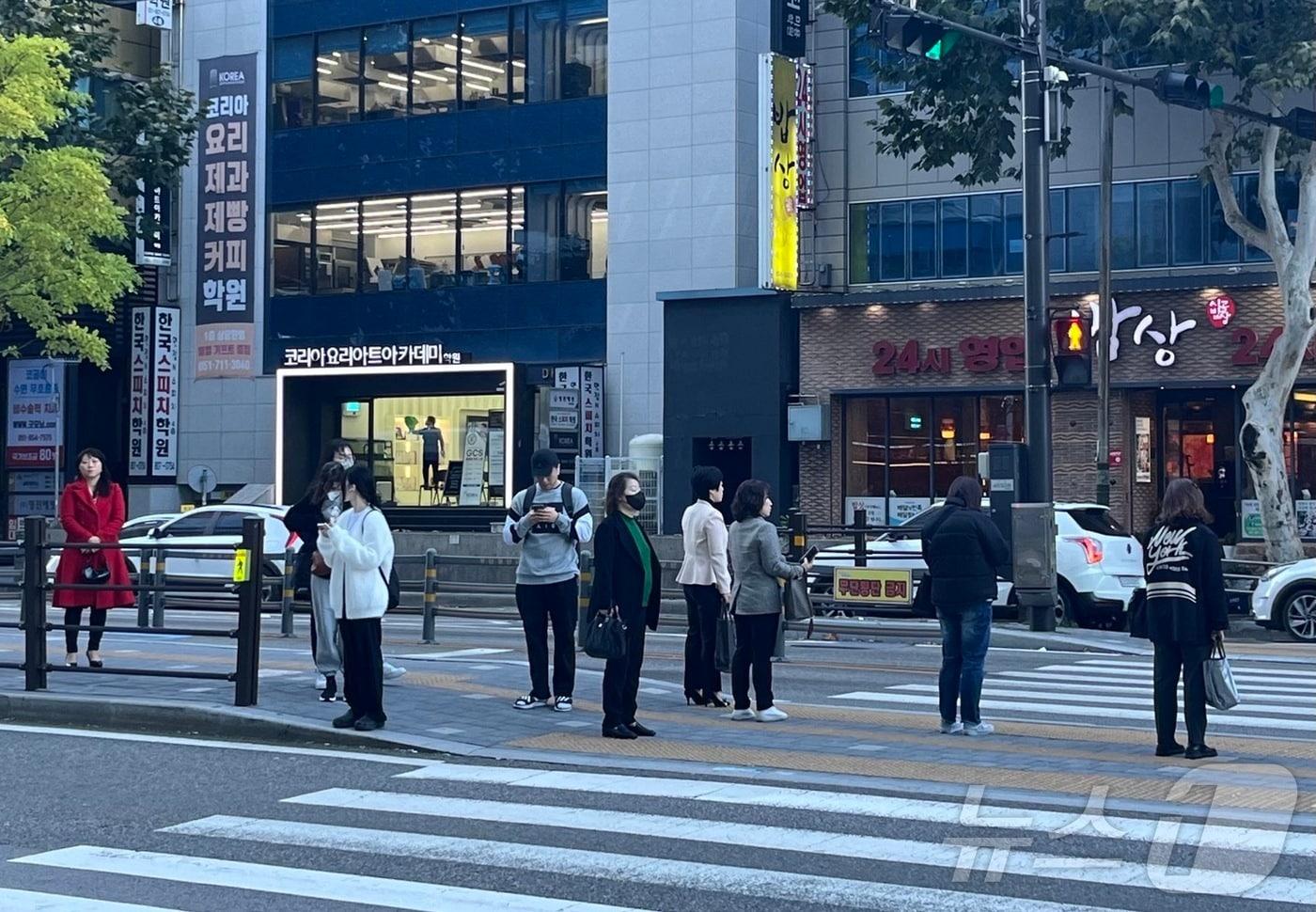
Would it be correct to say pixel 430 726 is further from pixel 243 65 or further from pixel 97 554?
pixel 243 65

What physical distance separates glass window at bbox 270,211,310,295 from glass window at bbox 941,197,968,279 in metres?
15.3

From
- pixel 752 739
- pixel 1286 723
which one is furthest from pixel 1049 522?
pixel 752 739

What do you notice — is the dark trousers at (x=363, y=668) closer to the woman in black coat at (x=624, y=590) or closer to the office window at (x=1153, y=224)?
the woman in black coat at (x=624, y=590)

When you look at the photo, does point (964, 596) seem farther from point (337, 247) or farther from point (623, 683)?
point (337, 247)

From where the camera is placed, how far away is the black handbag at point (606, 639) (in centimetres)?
1146

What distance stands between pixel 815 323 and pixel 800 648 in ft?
49.8

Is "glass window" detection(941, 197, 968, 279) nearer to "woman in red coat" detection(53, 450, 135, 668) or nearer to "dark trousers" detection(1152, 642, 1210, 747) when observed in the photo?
"woman in red coat" detection(53, 450, 135, 668)

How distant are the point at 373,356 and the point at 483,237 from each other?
3.56 m

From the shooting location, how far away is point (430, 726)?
11.8 m

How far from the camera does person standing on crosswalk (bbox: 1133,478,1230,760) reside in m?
10.7

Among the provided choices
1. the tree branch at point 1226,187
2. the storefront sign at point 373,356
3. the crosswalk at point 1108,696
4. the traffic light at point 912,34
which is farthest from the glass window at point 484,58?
the crosswalk at point 1108,696

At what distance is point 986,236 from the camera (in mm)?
33188

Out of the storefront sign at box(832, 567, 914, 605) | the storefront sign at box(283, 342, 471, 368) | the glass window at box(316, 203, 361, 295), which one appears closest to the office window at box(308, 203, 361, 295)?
the glass window at box(316, 203, 361, 295)

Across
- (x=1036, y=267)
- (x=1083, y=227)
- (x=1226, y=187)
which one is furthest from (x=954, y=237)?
(x=1036, y=267)
